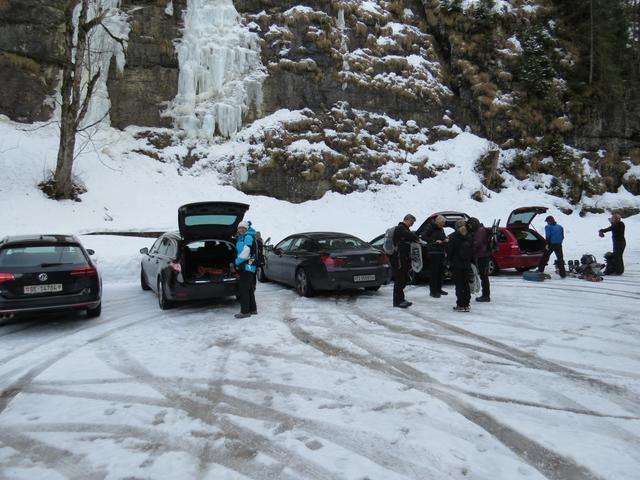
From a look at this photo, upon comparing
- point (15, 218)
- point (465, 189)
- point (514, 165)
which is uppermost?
point (514, 165)

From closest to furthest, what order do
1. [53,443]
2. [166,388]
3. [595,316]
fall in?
[53,443] → [166,388] → [595,316]

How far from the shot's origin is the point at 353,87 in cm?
2452

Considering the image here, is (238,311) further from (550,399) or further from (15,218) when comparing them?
(15,218)

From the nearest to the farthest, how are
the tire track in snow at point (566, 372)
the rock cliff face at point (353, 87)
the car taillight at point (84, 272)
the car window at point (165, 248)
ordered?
1. the tire track in snow at point (566, 372)
2. the car taillight at point (84, 272)
3. the car window at point (165, 248)
4. the rock cliff face at point (353, 87)

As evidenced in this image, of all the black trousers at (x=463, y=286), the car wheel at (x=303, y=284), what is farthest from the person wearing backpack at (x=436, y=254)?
the car wheel at (x=303, y=284)

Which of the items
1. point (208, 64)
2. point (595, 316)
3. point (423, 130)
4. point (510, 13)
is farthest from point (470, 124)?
point (595, 316)

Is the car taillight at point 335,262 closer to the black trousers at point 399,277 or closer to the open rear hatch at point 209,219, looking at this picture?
the black trousers at point 399,277

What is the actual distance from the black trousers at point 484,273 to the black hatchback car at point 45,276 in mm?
7113

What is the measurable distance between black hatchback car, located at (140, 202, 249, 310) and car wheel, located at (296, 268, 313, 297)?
1.55 metres

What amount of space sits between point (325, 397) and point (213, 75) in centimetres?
2179

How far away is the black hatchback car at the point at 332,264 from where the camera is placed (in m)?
8.88

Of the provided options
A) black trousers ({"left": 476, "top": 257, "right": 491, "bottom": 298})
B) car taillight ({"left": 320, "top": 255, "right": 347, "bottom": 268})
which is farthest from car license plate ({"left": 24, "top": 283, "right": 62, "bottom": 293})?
black trousers ({"left": 476, "top": 257, "right": 491, "bottom": 298})

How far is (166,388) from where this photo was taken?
439 centimetres

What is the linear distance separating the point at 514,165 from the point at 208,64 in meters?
17.8
